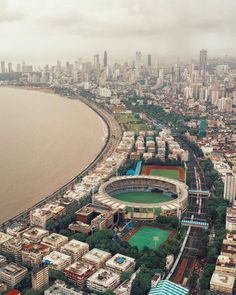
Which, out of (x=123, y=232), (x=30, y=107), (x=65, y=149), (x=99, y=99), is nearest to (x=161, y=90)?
(x=99, y=99)

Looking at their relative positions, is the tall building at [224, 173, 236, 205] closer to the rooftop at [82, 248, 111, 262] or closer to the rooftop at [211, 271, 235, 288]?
the rooftop at [211, 271, 235, 288]

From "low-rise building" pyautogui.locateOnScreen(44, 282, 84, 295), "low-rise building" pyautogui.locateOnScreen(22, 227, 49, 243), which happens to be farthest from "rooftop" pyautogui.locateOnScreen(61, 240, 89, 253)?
"low-rise building" pyautogui.locateOnScreen(44, 282, 84, 295)

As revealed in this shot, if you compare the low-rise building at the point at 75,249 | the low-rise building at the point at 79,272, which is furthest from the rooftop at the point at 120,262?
the low-rise building at the point at 75,249

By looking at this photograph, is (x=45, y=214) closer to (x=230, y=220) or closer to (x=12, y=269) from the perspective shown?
(x=12, y=269)

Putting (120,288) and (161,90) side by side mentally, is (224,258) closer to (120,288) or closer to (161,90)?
(120,288)

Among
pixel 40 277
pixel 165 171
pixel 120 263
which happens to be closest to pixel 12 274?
pixel 40 277

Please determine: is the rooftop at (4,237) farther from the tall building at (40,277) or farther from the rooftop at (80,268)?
the rooftop at (80,268)
